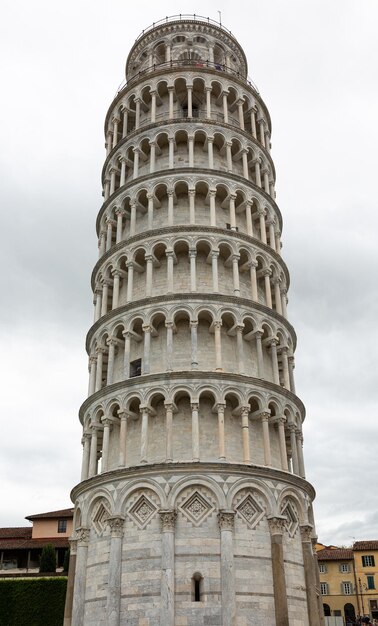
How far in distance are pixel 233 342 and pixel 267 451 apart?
555cm

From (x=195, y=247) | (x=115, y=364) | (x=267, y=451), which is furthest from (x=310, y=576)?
(x=195, y=247)

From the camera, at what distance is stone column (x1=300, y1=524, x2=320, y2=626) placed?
26.2 m

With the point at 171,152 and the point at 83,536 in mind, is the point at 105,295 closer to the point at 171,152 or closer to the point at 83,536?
the point at 171,152

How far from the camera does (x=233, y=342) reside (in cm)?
3017

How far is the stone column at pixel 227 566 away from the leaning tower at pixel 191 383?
2.1 inches

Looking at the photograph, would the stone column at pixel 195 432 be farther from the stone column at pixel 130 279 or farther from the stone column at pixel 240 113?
the stone column at pixel 240 113

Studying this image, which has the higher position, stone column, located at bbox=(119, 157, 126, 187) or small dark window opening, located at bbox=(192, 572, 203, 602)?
stone column, located at bbox=(119, 157, 126, 187)

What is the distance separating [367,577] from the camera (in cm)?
6925

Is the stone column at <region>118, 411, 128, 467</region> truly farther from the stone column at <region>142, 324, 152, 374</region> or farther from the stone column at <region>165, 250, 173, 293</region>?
the stone column at <region>165, 250, 173, 293</region>

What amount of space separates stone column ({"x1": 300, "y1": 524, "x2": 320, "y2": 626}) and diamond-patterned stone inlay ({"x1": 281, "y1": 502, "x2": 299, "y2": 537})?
428 mm

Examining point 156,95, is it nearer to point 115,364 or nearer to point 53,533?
point 115,364

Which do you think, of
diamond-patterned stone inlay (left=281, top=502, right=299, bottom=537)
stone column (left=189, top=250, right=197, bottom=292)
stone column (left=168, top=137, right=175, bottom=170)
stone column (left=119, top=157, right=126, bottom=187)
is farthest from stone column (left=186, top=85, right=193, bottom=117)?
diamond-patterned stone inlay (left=281, top=502, right=299, bottom=537)

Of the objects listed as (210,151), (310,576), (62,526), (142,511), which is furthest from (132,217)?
(62,526)

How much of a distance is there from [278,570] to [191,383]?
8294 mm
